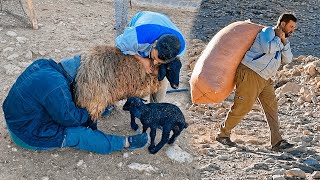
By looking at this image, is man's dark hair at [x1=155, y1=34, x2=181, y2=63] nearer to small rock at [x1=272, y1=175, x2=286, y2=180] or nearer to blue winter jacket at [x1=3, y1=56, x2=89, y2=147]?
blue winter jacket at [x1=3, y1=56, x2=89, y2=147]

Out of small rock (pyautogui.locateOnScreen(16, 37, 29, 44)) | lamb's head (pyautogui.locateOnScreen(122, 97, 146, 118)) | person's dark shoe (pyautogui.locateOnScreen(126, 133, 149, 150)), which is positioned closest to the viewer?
lamb's head (pyautogui.locateOnScreen(122, 97, 146, 118))

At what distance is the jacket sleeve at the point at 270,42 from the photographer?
16.4 ft

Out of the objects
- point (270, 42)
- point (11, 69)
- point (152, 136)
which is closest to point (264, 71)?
point (270, 42)

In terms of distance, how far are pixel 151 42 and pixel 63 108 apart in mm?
970

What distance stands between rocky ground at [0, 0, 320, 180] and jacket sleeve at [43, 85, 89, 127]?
0.40 metres

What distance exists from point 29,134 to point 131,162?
3.20ft

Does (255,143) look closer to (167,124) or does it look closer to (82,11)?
(167,124)

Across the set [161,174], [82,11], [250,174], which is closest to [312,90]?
[250,174]

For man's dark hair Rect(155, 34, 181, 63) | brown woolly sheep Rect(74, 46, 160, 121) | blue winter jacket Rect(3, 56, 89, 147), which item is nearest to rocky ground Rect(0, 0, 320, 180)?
blue winter jacket Rect(3, 56, 89, 147)

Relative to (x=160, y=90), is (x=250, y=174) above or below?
below

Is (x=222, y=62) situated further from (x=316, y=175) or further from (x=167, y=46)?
(x=316, y=175)

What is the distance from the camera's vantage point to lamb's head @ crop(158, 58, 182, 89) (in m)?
4.68

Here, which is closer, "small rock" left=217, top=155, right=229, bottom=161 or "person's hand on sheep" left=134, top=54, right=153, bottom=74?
"person's hand on sheep" left=134, top=54, right=153, bottom=74

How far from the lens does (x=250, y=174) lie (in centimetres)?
485
